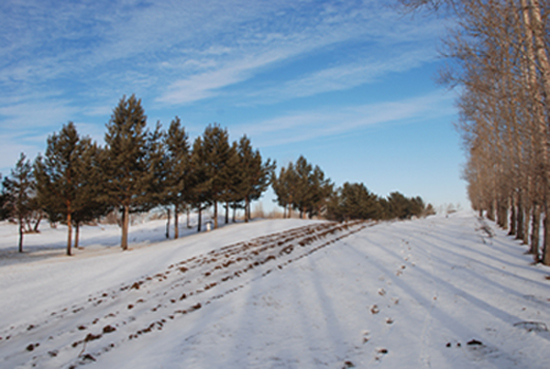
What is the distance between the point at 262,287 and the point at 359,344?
3345 mm

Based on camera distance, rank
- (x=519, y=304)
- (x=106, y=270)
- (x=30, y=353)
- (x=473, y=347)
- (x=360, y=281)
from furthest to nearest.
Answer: (x=106, y=270) < (x=360, y=281) < (x=519, y=304) < (x=30, y=353) < (x=473, y=347)

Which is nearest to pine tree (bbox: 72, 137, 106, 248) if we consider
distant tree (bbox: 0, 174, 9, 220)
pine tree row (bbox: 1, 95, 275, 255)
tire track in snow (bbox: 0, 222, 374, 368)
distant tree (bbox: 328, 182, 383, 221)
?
pine tree row (bbox: 1, 95, 275, 255)

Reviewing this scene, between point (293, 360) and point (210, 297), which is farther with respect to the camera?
point (210, 297)

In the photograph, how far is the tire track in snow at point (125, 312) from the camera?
5469 mm

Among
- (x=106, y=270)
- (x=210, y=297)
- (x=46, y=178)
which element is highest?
(x=46, y=178)

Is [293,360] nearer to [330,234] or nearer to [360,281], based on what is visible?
[360,281]

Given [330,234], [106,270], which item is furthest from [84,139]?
[330,234]

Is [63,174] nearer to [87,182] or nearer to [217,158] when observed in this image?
[87,182]

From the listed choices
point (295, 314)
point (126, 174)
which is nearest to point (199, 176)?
point (126, 174)

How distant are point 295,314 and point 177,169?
23.8 meters

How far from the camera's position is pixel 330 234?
19422mm

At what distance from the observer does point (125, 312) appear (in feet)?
24.1

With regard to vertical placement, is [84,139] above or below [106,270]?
above

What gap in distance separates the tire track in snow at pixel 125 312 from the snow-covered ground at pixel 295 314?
0.04 metres
